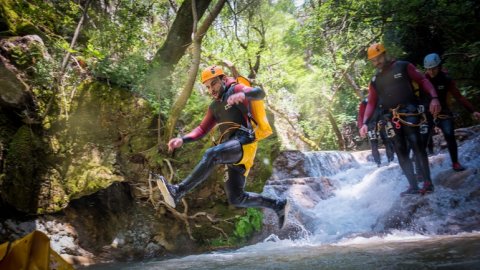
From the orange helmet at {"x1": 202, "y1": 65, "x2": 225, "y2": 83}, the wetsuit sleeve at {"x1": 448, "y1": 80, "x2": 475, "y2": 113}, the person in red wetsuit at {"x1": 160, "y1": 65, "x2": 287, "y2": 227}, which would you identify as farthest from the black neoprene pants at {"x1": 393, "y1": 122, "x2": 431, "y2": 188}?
the orange helmet at {"x1": 202, "y1": 65, "x2": 225, "y2": 83}

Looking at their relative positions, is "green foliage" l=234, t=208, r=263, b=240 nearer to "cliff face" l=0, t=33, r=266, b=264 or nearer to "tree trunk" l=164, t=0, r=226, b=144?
"cliff face" l=0, t=33, r=266, b=264

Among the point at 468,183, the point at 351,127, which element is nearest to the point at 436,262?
the point at 468,183

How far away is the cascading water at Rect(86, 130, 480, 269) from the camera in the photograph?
3.28m

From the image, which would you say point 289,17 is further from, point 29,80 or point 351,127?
point 29,80

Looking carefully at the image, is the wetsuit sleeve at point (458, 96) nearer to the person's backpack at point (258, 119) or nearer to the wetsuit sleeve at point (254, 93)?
the person's backpack at point (258, 119)

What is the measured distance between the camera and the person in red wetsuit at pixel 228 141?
13.0 ft

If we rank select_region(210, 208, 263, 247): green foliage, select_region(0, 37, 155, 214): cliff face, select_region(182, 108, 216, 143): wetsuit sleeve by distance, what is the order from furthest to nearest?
select_region(210, 208, 263, 247): green foliage, select_region(0, 37, 155, 214): cliff face, select_region(182, 108, 216, 143): wetsuit sleeve

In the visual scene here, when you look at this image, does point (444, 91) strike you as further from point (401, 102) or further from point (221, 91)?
point (221, 91)

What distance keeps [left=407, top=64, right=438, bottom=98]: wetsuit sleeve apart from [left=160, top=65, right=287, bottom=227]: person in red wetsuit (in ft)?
9.80

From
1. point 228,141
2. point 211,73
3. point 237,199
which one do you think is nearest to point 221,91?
point 211,73

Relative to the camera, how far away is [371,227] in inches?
252

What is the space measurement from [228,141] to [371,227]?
3.72 metres

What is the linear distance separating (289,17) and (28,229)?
12585 mm

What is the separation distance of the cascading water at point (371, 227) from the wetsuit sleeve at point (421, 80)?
1.74 m
